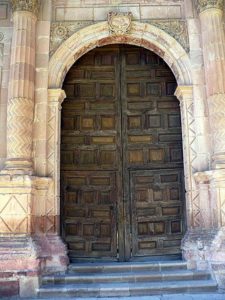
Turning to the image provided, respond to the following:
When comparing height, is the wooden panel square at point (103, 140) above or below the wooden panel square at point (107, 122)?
below

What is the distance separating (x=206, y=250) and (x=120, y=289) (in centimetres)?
164

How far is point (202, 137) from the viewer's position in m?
7.16

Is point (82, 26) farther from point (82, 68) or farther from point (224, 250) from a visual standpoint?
point (224, 250)

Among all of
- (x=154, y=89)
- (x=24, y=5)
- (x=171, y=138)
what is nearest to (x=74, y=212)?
(x=171, y=138)

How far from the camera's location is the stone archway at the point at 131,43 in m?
7.10

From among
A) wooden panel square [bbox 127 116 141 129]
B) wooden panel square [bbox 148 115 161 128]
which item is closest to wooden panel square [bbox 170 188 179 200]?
wooden panel square [bbox 148 115 161 128]

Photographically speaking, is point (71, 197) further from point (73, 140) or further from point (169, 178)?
point (169, 178)

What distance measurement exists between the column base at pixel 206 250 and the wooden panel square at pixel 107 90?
127 inches

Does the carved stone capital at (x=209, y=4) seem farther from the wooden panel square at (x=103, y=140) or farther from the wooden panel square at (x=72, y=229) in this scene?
the wooden panel square at (x=72, y=229)

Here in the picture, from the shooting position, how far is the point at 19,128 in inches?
266

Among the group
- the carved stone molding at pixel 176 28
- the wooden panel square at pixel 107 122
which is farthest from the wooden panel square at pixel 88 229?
the carved stone molding at pixel 176 28

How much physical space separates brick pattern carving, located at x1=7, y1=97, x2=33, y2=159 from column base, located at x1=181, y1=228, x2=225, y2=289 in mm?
3205

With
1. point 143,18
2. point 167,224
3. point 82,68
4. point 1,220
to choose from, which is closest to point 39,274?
point 1,220

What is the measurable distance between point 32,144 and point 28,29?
2.16 metres
